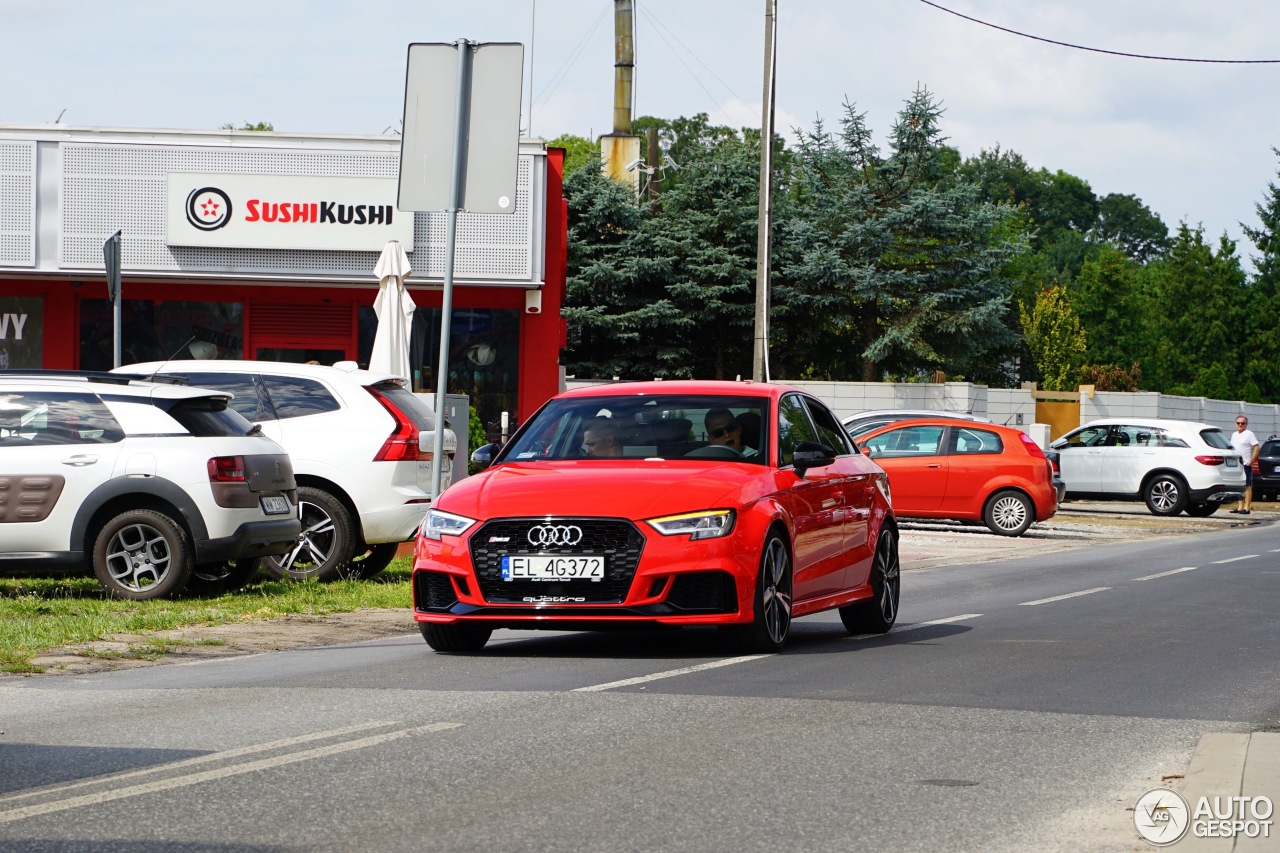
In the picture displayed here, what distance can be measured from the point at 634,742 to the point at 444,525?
3212mm

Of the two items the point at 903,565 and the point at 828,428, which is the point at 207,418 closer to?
the point at 828,428

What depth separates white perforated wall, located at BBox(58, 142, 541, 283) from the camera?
102 ft

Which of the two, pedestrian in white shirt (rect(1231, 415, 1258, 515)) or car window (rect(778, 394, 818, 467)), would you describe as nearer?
car window (rect(778, 394, 818, 467))

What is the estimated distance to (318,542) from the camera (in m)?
16.0

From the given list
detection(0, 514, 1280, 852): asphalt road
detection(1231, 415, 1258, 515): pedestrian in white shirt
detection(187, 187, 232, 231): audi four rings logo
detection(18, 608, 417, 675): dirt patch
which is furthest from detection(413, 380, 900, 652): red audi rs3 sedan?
detection(1231, 415, 1258, 515): pedestrian in white shirt

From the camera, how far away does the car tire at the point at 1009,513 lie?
89.1 ft

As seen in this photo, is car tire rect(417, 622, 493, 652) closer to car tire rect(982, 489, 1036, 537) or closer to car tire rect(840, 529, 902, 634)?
car tire rect(840, 529, 902, 634)

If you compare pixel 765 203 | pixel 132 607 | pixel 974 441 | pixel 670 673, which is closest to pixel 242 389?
pixel 132 607

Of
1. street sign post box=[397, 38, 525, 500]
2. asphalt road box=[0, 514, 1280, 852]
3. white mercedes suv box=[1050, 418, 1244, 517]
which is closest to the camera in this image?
asphalt road box=[0, 514, 1280, 852]

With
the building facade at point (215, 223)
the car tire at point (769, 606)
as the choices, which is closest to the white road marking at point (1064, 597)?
the car tire at point (769, 606)

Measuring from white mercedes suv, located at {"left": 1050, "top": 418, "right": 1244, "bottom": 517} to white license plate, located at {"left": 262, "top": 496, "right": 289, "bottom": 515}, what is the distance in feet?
76.0

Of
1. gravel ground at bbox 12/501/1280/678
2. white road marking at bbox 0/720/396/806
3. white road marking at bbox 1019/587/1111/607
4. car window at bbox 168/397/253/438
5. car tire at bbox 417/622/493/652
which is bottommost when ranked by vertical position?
gravel ground at bbox 12/501/1280/678

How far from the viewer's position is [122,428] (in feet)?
47.5

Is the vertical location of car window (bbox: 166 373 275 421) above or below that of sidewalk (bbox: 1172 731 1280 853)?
above
